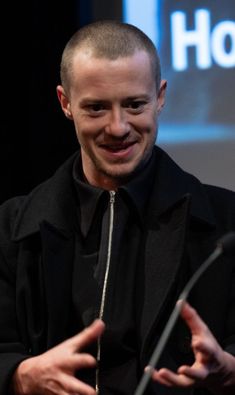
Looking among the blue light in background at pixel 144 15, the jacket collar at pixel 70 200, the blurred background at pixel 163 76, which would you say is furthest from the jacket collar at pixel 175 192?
the blue light in background at pixel 144 15

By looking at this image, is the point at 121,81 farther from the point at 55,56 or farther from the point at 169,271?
the point at 55,56

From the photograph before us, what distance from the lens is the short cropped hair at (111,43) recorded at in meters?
2.12

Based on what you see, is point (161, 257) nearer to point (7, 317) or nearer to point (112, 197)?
point (112, 197)

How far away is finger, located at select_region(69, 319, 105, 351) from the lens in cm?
174

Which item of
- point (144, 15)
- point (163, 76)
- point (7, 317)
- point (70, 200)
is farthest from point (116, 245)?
point (144, 15)

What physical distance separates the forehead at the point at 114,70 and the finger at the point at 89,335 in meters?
0.57

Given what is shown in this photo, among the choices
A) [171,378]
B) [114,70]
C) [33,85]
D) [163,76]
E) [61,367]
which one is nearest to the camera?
[171,378]

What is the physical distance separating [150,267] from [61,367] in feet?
1.23

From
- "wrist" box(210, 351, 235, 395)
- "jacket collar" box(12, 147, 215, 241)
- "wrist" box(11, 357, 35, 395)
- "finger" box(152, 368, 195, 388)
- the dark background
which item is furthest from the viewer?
the dark background

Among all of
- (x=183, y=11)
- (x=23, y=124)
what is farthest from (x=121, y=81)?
(x=23, y=124)

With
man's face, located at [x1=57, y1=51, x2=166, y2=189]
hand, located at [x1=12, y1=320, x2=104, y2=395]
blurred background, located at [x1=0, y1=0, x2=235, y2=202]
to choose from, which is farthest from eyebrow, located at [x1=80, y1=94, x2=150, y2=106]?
blurred background, located at [x1=0, y1=0, x2=235, y2=202]

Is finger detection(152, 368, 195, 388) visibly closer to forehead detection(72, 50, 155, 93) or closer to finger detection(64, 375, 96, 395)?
finger detection(64, 375, 96, 395)

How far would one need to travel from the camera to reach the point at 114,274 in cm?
215

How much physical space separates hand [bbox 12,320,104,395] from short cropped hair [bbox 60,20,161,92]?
0.61 m
